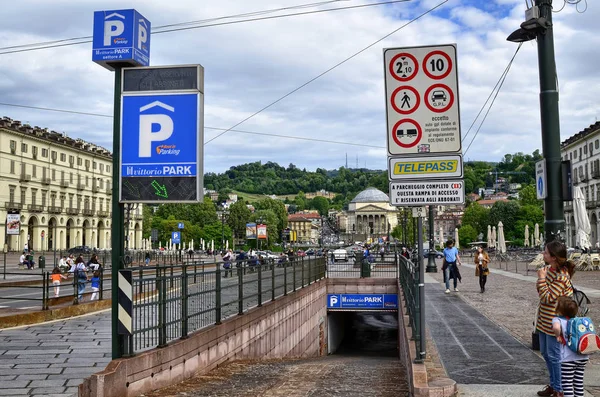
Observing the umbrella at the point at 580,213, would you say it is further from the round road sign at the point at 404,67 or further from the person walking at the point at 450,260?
the round road sign at the point at 404,67

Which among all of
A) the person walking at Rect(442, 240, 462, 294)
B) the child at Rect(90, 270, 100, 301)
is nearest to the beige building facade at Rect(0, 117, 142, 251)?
the child at Rect(90, 270, 100, 301)

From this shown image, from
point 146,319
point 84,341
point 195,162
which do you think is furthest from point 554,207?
point 84,341

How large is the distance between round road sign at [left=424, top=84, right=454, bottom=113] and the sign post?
3.50 m

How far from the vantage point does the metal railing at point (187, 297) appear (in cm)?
769

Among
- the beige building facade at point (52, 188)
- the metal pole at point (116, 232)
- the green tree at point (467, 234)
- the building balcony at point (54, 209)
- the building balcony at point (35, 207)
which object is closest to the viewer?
the metal pole at point (116, 232)

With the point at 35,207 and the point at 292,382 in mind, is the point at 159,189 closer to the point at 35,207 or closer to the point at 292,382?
the point at 292,382

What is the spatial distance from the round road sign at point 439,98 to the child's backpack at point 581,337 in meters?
2.58

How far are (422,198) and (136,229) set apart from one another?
341 feet

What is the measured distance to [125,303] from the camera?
285 inches

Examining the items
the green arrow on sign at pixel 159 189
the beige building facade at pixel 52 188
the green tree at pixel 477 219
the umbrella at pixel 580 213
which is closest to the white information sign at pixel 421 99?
the green arrow on sign at pixel 159 189

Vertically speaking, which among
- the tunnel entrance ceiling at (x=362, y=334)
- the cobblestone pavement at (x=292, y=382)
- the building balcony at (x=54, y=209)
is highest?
the building balcony at (x=54, y=209)

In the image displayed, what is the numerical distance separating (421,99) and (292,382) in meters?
4.34

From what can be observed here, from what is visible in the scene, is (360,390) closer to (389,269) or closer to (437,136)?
(437,136)

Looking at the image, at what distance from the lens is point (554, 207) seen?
29.0 feet
